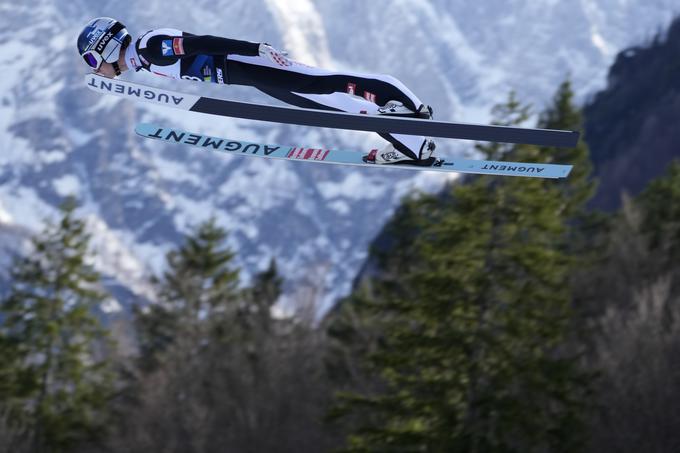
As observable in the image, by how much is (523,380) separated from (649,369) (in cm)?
620

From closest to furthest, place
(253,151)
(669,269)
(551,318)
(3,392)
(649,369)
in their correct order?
(253,151) < (551,318) < (649,369) < (3,392) < (669,269)

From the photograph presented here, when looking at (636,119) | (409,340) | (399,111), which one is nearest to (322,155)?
(399,111)

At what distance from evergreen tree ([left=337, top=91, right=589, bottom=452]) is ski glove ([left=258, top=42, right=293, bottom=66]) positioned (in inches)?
275

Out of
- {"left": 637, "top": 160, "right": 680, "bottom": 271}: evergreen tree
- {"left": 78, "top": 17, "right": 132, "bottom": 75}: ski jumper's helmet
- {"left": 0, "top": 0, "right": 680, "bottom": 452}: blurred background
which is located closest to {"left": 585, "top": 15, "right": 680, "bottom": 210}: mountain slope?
{"left": 0, "top": 0, "right": 680, "bottom": 452}: blurred background

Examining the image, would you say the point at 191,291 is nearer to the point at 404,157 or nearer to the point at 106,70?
the point at 106,70

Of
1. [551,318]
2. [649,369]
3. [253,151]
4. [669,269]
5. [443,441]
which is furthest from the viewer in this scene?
[669,269]

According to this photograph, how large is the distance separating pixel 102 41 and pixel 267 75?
5.86 ft

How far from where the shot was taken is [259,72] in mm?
9336

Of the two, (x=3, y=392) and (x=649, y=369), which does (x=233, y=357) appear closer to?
(x=3, y=392)

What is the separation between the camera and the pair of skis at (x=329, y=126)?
Answer: 346 inches

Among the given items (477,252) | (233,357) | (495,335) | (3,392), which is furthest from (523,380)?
(3,392)

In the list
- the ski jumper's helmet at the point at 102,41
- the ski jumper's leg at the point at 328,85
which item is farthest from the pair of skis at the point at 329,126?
the ski jumper's leg at the point at 328,85

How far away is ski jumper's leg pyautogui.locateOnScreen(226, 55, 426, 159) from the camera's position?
9133 millimetres

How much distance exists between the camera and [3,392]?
25.1 m
